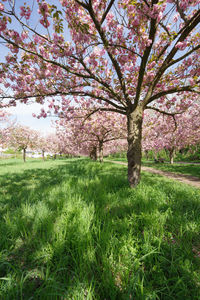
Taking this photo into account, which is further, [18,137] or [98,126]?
[18,137]

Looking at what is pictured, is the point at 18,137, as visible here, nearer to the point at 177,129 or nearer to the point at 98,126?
the point at 98,126

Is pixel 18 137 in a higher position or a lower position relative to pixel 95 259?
higher

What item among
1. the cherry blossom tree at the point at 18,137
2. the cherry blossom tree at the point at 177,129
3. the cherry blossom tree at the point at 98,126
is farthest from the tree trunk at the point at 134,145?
the cherry blossom tree at the point at 18,137

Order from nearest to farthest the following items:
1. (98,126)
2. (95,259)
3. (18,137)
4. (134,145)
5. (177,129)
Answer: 1. (95,259)
2. (134,145)
3. (98,126)
4. (177,129)
5. (18,137)

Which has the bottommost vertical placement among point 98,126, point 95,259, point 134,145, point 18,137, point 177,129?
point 95,259

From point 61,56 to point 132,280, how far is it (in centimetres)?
424

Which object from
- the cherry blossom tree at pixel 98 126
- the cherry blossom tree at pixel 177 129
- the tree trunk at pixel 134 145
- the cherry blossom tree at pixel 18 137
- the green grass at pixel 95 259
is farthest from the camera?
the cherry blossom tree at pixel 18 137

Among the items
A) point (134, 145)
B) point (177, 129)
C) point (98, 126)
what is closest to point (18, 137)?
point (98, 126)


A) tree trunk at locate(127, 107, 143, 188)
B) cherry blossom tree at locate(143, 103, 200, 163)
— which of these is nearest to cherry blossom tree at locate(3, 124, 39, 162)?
cherry blossom tree at locate(143, 103, 200, 163)

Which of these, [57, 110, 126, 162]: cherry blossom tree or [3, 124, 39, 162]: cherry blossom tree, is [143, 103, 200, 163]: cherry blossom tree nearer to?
[57, 110, 126, 162]: cherry blossom tree

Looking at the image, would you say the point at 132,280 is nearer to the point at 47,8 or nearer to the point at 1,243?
the point at 1,243

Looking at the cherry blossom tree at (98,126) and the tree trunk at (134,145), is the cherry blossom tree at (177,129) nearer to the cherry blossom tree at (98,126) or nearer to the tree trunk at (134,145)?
the cherry blossom tree at (98,126)

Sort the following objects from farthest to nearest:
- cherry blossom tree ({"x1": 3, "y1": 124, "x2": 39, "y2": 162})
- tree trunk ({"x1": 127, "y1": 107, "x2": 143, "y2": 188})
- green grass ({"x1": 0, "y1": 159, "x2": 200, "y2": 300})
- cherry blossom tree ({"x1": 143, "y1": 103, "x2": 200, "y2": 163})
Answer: cherry blossom tree ({"x1": 3, "y1": 124, "x2": 39, "y2": 162}) < cherry blossom tree ({"x1": 143, "y1": 103, "x2": 200, "y2": 163}) < tree trunk ({"x1": 127, "y1": 107, "x2": 143, "y2": 188}) < green grass ({"x1": 0, "y1": 159, "x2": 200, "y2": 300})

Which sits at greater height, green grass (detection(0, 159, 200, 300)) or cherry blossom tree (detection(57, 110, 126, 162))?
cherry blossom tree (detection(57, 110, 126, 162))
